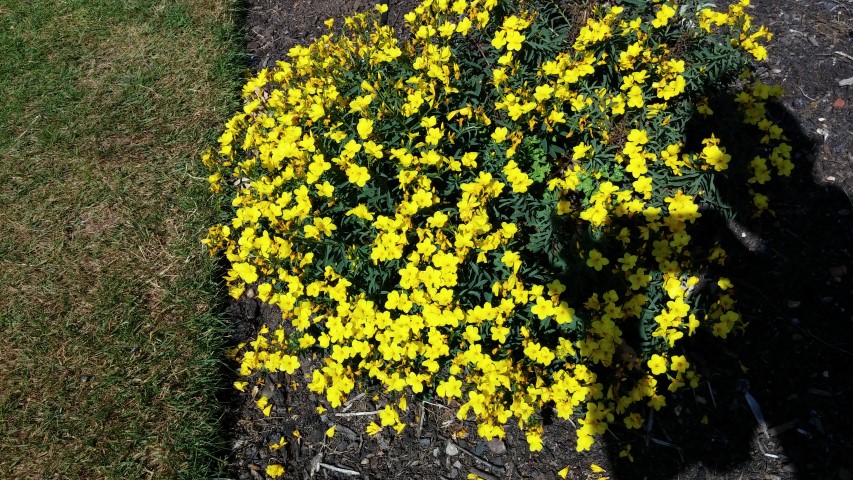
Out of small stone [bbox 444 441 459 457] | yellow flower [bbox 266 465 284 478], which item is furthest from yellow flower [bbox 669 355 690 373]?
yellow flower [bbox 266 465 284 478]

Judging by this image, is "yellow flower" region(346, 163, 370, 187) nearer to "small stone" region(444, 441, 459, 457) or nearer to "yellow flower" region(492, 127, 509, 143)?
"yellow flower" region(492, 127, 509, 143)

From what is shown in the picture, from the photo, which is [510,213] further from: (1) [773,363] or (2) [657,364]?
(1) [773,363]

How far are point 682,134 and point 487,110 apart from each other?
1.06 metres

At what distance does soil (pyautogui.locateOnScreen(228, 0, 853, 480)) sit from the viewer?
298 cm

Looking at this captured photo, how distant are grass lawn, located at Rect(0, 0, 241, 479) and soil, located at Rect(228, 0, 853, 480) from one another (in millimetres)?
591

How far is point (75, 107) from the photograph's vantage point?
539 cm

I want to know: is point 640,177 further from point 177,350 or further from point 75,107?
point 75,107

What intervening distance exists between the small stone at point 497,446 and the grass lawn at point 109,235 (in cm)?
155

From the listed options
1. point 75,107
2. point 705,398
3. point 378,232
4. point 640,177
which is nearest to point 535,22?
point 640,177

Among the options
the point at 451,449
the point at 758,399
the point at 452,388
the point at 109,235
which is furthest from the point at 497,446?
the point at 109,235

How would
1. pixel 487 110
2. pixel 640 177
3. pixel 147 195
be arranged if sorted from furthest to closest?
pixel 147 195 → pixel 487 110 → pixel 640 177

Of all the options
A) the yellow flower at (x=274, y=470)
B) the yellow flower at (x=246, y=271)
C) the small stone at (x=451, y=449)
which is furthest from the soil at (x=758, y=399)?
the yellow flower at (x=246, y=271)

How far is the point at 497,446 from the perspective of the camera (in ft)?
10.7

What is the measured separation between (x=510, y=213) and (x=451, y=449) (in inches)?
51.7
